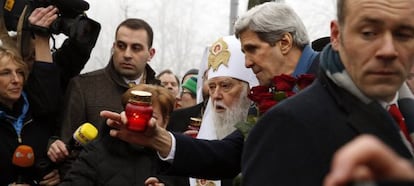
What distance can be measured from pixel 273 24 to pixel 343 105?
1.99 meters

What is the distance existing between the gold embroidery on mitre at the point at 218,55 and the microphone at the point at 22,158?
1.29m

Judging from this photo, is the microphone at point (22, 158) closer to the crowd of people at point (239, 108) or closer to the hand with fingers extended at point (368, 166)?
the crowd of people at point (239, 108)

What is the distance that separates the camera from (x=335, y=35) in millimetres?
2318

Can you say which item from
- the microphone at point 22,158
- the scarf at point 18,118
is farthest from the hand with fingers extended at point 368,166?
the scarf at point 18,118

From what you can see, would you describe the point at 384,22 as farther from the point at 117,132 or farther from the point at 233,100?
the point at 233,100

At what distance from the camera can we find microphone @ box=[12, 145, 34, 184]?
4664mm

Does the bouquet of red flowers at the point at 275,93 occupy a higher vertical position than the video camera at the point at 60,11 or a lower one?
lower

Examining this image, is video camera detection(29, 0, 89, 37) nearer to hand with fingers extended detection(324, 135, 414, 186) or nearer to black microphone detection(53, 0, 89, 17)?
black microphone detection(53, 0, 89, 17)

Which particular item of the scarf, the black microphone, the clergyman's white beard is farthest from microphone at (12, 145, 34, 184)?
the clergyman's white beard

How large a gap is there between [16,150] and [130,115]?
6.77 ft

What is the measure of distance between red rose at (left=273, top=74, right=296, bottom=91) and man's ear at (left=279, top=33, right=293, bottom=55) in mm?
523

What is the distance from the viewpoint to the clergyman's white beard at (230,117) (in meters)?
4.68

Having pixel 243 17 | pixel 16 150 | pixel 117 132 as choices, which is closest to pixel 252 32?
pixel 243 17

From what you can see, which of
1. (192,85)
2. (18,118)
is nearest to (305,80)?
(18,118)
